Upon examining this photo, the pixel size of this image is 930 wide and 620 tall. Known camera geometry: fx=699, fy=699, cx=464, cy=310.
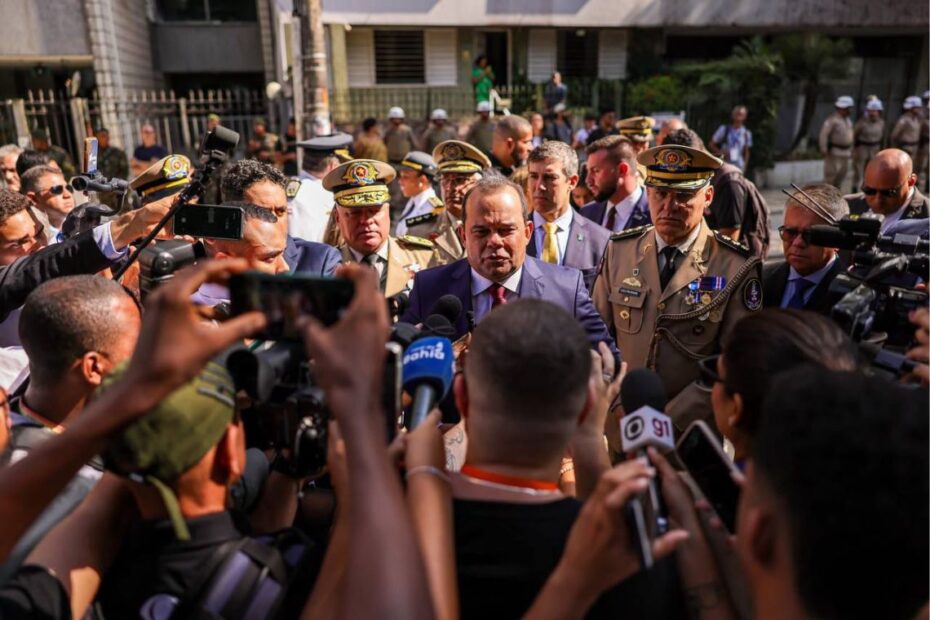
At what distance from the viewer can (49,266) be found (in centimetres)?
290

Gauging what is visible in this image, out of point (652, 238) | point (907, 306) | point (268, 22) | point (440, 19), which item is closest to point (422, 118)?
point (440, 19)

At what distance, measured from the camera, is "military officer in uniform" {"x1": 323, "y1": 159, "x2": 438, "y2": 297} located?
4.12 metres

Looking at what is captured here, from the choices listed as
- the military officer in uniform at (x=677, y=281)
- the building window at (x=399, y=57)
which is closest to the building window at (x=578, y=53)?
the building window at (x=399, y=57)

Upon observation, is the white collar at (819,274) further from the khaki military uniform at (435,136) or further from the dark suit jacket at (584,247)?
the khaki military uniform at (435,136)

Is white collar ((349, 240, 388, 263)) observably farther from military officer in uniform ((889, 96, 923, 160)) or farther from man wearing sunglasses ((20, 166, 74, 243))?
military officer in uniform ((889, 96, 923, 160))

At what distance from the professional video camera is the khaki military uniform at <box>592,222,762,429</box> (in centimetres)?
107

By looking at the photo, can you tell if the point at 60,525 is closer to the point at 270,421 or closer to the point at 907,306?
the point at 270,421

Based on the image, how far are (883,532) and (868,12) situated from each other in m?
22.6

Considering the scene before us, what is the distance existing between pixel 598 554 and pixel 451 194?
14.1ft

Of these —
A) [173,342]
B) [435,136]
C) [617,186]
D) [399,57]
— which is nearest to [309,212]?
[617,186]

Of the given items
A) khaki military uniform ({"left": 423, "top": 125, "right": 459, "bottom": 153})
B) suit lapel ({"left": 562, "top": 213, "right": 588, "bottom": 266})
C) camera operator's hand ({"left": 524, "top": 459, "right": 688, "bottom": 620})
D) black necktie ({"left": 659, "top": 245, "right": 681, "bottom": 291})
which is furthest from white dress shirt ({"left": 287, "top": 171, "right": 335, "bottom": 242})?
khaki military uniform ({"left": 423, "top": 125, "right": 459, "bottom": 153})

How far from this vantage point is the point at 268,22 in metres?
19.5

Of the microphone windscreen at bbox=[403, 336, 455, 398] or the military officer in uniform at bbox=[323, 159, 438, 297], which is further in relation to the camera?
the military officer in uniform at bbox=[323, 159, 438, 297]

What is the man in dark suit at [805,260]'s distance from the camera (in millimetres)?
3355
